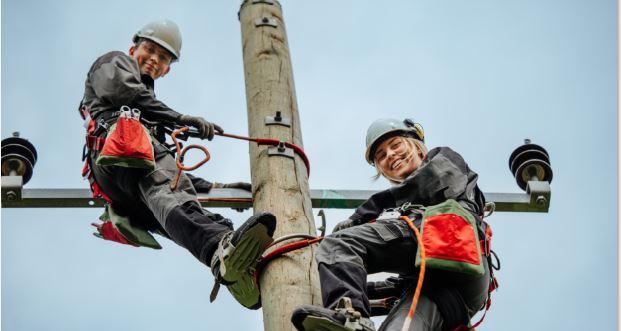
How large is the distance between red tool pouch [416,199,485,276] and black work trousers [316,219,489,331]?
158 millimetres

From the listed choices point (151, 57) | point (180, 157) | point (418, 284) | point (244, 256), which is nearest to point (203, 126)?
point (180, 157)

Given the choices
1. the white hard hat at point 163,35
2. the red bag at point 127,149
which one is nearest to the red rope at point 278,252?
the red bag at point 127,149

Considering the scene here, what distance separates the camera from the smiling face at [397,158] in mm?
5449

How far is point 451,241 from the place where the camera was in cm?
434

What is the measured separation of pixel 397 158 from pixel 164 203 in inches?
47.3

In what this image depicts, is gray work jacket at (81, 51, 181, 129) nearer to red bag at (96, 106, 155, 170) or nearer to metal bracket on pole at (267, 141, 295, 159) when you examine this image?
red bag at (96, 106, 155, 170)

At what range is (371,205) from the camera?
16.3ft

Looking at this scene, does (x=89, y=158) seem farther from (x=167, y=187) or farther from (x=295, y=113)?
(x=295, y=113)

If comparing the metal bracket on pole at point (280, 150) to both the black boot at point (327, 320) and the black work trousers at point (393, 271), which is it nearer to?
the black work trousers at point (393, 271)

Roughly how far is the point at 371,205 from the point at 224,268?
2.60 ft

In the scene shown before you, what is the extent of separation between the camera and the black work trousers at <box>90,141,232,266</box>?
16.5 feet

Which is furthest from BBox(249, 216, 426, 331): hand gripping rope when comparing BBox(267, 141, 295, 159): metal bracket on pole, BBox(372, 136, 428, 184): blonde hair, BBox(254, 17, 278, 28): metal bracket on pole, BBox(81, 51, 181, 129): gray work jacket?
BBox(254, 17, 278, 28): metal bracket on pole

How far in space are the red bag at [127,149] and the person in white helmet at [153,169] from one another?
0.22 feet

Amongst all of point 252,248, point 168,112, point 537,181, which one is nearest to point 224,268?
point 252,248
